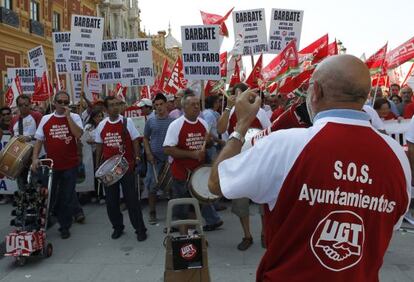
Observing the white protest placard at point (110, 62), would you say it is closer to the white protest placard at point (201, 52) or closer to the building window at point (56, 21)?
the white protest placard at point (201, 52)

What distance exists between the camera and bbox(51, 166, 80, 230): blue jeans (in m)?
6.60

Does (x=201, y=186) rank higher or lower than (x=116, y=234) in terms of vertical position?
higher

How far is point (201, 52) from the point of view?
7.95 metres

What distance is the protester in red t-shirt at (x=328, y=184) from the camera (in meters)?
1.77

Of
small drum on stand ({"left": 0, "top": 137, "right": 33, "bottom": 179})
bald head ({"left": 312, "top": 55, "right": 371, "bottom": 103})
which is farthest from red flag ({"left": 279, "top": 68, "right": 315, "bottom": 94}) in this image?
bald head ({"left": 312, "top": 55, "right": 371, "bottom": 103})

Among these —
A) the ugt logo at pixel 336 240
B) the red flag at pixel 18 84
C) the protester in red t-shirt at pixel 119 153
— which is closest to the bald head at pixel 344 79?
the ugt logo at pixel 336 240

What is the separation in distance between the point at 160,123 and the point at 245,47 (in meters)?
3.86

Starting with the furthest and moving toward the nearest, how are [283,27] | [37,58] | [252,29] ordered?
[37,58] < [283,27] < [252,29]

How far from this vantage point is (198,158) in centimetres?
606

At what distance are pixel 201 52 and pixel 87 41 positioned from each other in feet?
8.86

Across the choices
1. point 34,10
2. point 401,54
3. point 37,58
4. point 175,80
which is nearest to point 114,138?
point 37,58

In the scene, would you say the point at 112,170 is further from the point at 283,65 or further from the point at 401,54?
the point at 401,54

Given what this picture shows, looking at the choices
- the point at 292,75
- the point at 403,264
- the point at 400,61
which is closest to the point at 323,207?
the point at 403,264

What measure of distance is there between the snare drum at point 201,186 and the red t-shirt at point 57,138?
195 centimetres
